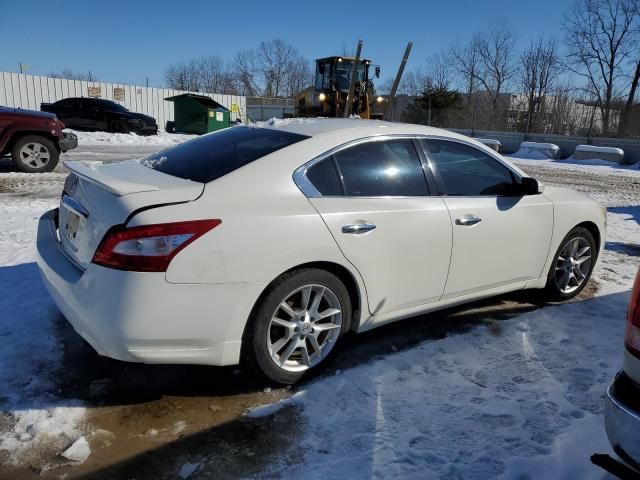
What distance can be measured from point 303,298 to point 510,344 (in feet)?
5.61

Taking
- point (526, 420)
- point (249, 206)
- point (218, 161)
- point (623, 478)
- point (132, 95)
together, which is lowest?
point (526, 420)

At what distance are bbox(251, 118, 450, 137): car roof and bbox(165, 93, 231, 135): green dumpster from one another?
22599 mm

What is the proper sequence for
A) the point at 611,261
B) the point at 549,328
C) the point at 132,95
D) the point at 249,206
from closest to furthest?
the point at 249,206 < the point at 549,328 < the point at 611,261 < the point at 132,95

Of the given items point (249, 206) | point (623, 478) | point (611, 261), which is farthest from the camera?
point (611, 261)

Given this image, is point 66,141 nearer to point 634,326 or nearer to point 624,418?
point 634,326

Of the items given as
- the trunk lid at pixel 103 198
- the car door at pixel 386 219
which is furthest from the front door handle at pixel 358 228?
the trunk lid at pixel 103 198

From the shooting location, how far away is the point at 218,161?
321 cm

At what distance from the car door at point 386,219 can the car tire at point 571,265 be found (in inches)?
56.8

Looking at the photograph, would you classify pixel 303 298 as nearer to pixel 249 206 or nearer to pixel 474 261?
pixel 249 206

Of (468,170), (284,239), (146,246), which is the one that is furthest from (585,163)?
(146,246)

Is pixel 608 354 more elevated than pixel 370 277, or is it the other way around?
pixel 370 277

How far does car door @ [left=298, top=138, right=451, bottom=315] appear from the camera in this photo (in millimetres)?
3090

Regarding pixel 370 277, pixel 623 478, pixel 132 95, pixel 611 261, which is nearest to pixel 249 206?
pixel 370 277

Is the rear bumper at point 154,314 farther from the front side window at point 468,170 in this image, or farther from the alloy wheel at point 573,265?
the alloy wheel at point 573,265
